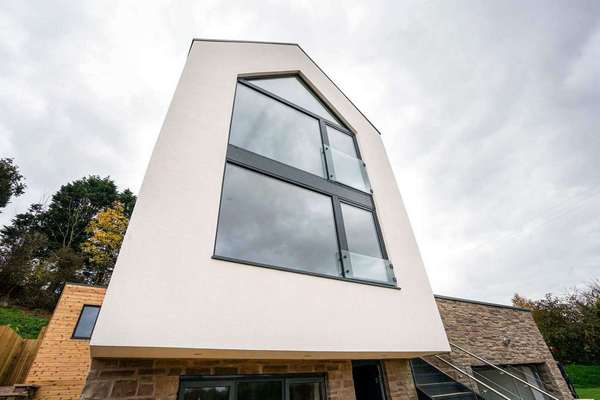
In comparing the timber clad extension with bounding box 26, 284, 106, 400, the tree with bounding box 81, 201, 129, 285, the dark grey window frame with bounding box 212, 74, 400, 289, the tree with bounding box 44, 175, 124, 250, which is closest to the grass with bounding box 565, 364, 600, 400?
the dark grey window frame with bounding box 212, 74, 400, 289

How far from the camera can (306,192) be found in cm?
505

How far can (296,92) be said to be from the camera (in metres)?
6.91

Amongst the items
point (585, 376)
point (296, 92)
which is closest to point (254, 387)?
point (296, 92)

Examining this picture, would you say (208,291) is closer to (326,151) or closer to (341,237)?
(341,237)

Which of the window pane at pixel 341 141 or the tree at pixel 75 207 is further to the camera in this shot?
the tree at pixel 75 207

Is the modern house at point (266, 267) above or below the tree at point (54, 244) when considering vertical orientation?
below

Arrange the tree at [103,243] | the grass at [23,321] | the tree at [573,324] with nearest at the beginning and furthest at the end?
the grass at [23,321] → the tree at [573,324] → the tree at [103,243]

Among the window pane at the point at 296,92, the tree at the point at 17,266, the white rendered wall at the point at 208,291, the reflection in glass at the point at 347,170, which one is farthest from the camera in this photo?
the tree at the point at 17,266

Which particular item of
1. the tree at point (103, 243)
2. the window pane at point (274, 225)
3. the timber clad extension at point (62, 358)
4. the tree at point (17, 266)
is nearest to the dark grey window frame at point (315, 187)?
the window pane at point (274, 225)

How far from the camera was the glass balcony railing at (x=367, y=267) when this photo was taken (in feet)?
14.7

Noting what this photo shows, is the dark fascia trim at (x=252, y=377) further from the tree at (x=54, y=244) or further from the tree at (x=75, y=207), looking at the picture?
the tree at (x=75, y=207)

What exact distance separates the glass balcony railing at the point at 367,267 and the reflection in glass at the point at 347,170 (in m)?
1.83

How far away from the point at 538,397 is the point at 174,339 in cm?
1075

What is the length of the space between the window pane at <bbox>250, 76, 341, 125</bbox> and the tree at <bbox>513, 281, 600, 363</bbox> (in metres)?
22.2
